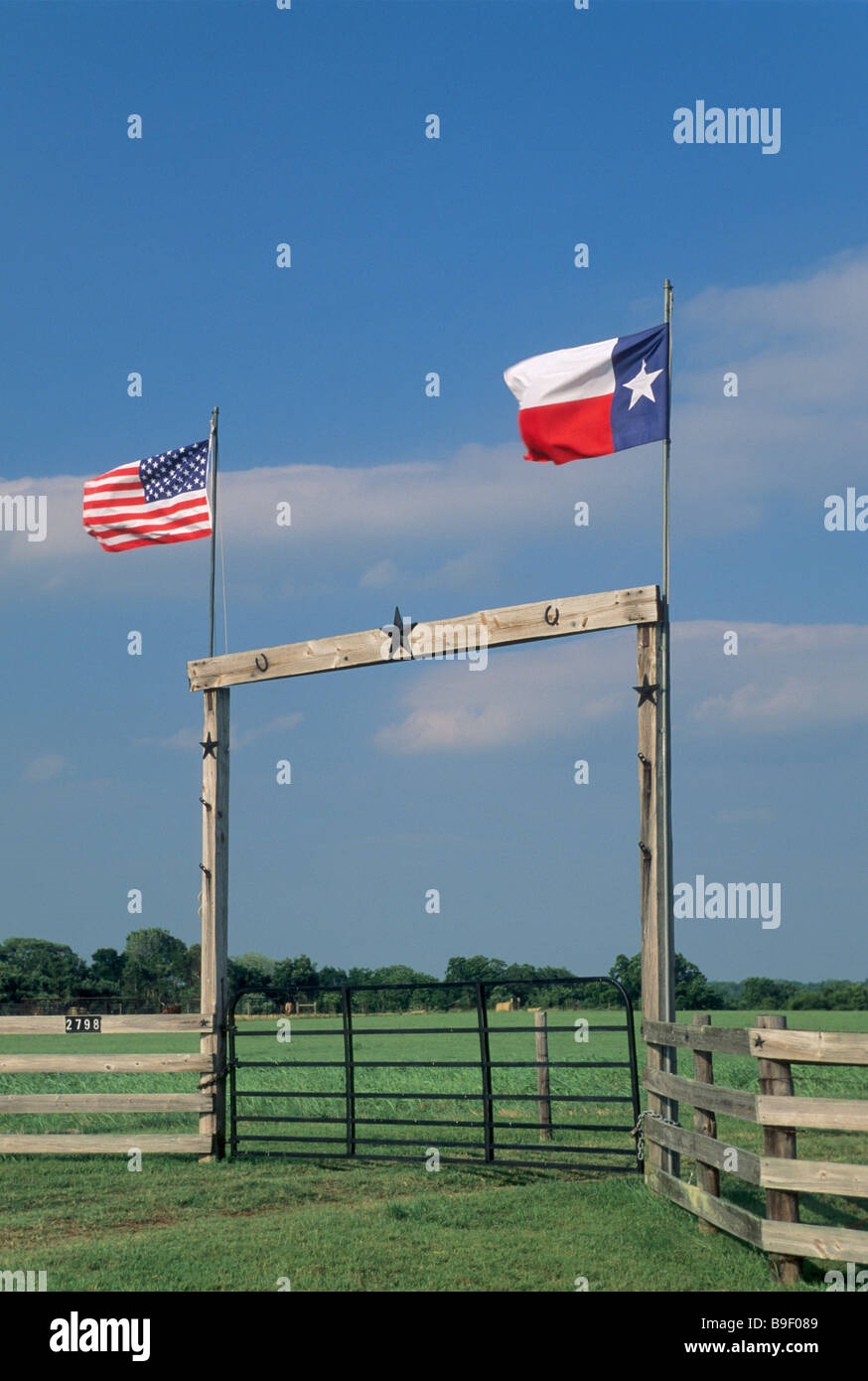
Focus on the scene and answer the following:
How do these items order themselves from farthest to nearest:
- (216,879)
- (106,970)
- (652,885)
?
(106,970) → (216,879) → (652,885)

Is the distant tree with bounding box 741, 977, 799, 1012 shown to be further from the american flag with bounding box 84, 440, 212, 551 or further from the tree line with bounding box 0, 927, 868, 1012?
the american flag with bounding box 84, 440, 212, 551

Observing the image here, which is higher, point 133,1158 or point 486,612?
point 486,612

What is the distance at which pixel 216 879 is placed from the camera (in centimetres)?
1173

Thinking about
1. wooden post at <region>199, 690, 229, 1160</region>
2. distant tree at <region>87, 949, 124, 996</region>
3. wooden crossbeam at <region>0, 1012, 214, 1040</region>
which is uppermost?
wooden post at <region>199, 690, 229, 1160</region>

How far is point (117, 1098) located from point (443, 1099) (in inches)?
165

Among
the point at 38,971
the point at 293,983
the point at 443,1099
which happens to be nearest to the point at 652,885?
the point at 443,1099

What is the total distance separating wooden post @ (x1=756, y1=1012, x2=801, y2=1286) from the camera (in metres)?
6.30

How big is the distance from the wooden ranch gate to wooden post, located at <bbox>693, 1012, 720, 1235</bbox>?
1.07 meters

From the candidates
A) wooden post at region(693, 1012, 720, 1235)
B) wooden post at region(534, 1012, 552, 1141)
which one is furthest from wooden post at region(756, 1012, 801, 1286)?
wooden post at region(534, 1012, 552, 1141)

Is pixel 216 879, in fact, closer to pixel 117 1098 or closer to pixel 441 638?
pixel 117 1098

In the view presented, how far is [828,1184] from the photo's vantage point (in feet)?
20.0
